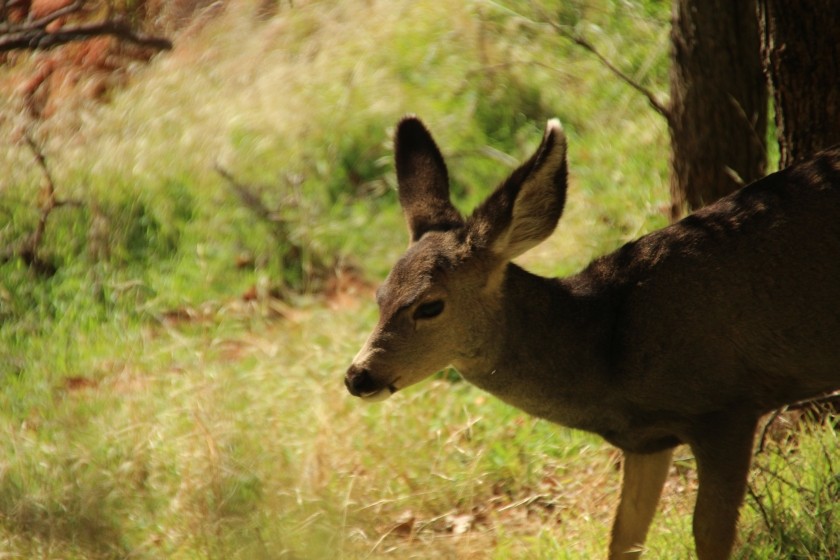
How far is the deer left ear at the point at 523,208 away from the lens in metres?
4.69

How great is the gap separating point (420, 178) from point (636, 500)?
1.65 m

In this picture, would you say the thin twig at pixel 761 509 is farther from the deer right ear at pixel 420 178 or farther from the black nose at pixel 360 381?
the deer right ear at pixel 420 178

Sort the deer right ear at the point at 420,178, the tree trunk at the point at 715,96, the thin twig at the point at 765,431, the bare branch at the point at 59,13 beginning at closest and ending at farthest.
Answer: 1. the bare branch at the point at 59,13
2. the thin twig at the point at 765,431
3. the deer right ear at the point at 420,178
4. the tree trunk at the point at 715,96

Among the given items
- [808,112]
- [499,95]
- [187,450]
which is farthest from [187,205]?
[808,112]

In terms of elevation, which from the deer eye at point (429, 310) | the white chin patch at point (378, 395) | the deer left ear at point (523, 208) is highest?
the deer left ear at point (523, 208)

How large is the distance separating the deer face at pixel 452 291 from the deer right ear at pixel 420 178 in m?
0.27

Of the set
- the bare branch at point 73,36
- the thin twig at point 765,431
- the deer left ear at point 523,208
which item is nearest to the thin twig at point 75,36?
the bare branch at point 73,36

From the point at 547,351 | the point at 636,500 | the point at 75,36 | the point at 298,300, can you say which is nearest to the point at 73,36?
the point at 75,36

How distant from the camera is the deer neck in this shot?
15.9 feet

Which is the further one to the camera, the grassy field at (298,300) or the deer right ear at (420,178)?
the deer right ear at (420,178)

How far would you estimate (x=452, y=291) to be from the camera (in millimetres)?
4926

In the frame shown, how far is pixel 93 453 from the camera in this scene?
569 cm

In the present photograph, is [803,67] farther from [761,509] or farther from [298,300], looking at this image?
[298,300]

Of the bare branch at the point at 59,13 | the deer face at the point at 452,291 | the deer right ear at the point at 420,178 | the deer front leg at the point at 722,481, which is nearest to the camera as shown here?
the bare branch at the point at 59,13
